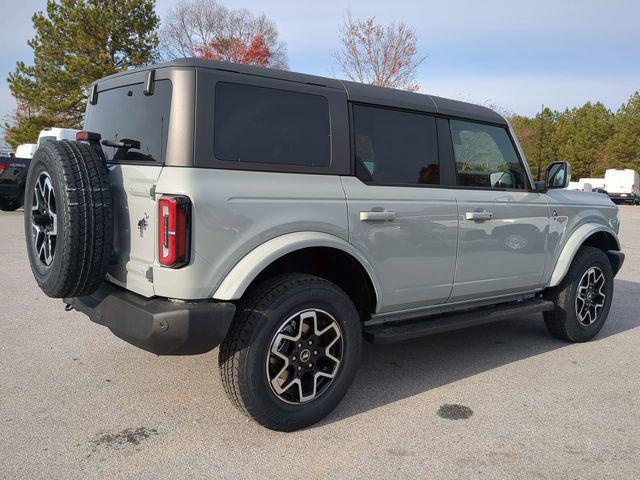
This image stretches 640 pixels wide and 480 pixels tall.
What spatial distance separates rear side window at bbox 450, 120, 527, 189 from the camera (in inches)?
164

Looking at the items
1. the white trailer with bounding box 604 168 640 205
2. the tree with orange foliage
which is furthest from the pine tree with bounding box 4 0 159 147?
the white trailer with bounding box 604 168 640 205

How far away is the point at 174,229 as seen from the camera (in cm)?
271

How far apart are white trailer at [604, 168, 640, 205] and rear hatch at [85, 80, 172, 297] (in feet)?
140

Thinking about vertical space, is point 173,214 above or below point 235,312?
above

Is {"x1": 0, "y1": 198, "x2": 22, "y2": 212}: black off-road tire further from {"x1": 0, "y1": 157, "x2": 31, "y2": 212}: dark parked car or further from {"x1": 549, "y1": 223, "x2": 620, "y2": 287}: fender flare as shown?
{"x1": 549, "y1": 223, "x2": 620, "y2": 287}: fender flare

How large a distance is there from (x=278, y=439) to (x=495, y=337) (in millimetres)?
2917

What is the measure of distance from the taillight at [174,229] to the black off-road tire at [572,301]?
11.7 feet

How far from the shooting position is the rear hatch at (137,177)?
2904 mm

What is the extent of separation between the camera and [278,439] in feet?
10.2

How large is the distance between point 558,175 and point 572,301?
1135 millimetres

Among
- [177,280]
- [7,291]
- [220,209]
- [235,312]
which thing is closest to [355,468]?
[235,312]

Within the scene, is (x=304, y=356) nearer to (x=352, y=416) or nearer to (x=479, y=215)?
(x=352, y=416)

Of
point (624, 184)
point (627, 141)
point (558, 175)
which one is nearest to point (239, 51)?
Answer: point (558, 175)

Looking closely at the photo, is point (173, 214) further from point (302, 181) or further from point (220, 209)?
point (302, 181)
